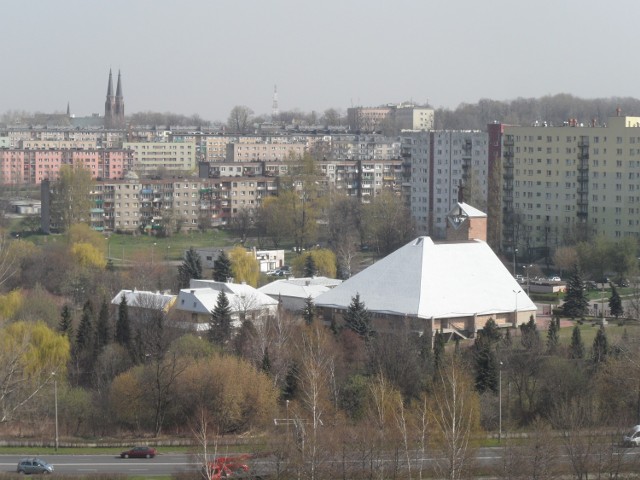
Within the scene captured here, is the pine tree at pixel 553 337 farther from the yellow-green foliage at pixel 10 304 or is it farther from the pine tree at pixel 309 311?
the yellow-green foliage at pixel 10 304

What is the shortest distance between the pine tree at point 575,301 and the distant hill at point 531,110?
5556cm

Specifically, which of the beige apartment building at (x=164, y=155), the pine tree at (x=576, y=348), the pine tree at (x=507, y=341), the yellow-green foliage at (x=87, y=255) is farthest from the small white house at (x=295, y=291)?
the beige apartment building at (x=164, y=155)

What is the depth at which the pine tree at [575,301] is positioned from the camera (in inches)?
1206

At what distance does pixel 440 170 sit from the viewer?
1945 inches

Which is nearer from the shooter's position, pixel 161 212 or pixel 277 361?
pixel 277 361

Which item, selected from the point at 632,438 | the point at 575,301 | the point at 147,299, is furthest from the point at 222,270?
the point at 632,438

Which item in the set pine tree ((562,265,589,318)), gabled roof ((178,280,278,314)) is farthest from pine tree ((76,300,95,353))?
pine tree ((562,265,589,318))

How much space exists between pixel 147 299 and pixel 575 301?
9.60m

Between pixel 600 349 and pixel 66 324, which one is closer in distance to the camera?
pixel 600 349

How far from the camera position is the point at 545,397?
72.0 ft

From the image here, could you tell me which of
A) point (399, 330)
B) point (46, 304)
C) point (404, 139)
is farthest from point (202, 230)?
point (399, 330)

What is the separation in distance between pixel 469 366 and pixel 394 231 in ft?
70.2

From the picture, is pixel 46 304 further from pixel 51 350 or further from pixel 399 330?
pixel 399 330

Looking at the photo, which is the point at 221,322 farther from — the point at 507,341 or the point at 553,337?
the point at 553,337
